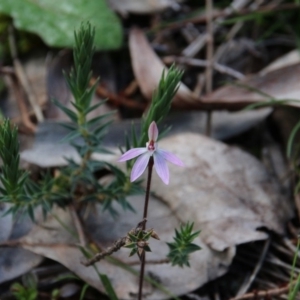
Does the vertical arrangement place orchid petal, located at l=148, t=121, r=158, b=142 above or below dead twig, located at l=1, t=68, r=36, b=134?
below

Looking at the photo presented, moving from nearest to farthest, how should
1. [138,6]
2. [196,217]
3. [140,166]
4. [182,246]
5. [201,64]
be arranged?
[140,166] → [182,246] → [196,217] → [201,64] → [138,6]

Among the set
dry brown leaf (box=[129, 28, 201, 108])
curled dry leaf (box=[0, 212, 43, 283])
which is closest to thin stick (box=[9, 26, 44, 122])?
dry brown leaf (box=[129, 28, 201, 108])

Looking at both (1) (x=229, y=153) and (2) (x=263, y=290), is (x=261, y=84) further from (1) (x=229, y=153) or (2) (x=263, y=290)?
(2) (x=263, y=290)

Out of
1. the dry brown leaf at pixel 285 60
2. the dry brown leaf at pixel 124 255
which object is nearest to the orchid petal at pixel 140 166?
the dry brown leaf at pixel 124 255

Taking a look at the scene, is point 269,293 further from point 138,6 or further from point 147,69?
point 138,6

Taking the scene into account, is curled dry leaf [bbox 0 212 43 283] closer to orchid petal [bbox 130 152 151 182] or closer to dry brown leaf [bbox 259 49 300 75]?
orchid petal [bbox 130 152 151 182]

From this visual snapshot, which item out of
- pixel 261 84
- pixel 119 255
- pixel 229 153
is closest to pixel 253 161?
pixel 229 153


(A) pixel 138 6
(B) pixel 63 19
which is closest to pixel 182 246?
(B) pixel 63 19
